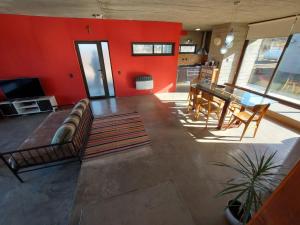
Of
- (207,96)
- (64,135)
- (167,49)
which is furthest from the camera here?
(167,49)

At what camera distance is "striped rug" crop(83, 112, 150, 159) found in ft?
9.26

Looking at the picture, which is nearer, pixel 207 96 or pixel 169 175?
pixel 169 175

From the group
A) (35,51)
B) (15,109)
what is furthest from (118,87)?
(15,109)

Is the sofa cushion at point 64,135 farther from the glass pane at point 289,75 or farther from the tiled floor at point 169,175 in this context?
the glass pane at point 289,75

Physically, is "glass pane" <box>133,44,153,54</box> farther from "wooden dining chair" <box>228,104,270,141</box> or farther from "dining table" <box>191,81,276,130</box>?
"wooden dining chair" <box>228,104,270,141</box>

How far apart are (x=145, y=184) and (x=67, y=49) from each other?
433 cm

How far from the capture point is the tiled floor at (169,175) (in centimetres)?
174

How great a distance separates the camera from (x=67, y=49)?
13.8ft

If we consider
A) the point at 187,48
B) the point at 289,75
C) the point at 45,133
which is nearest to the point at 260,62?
the point at 289,75

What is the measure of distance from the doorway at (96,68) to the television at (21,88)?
1339 mm

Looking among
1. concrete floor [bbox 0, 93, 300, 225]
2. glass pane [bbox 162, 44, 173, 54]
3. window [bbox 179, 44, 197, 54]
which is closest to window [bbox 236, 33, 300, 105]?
concrete floor [bbox 0, 93, 300, 225]

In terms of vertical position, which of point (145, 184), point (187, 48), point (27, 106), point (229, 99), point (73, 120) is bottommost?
point (145, 184)

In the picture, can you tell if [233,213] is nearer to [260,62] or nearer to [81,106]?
[81,106]

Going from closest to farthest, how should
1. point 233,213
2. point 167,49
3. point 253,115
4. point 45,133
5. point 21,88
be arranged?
point 233,213
point 45,133
point 253,115
point 21,88
point 167,49
